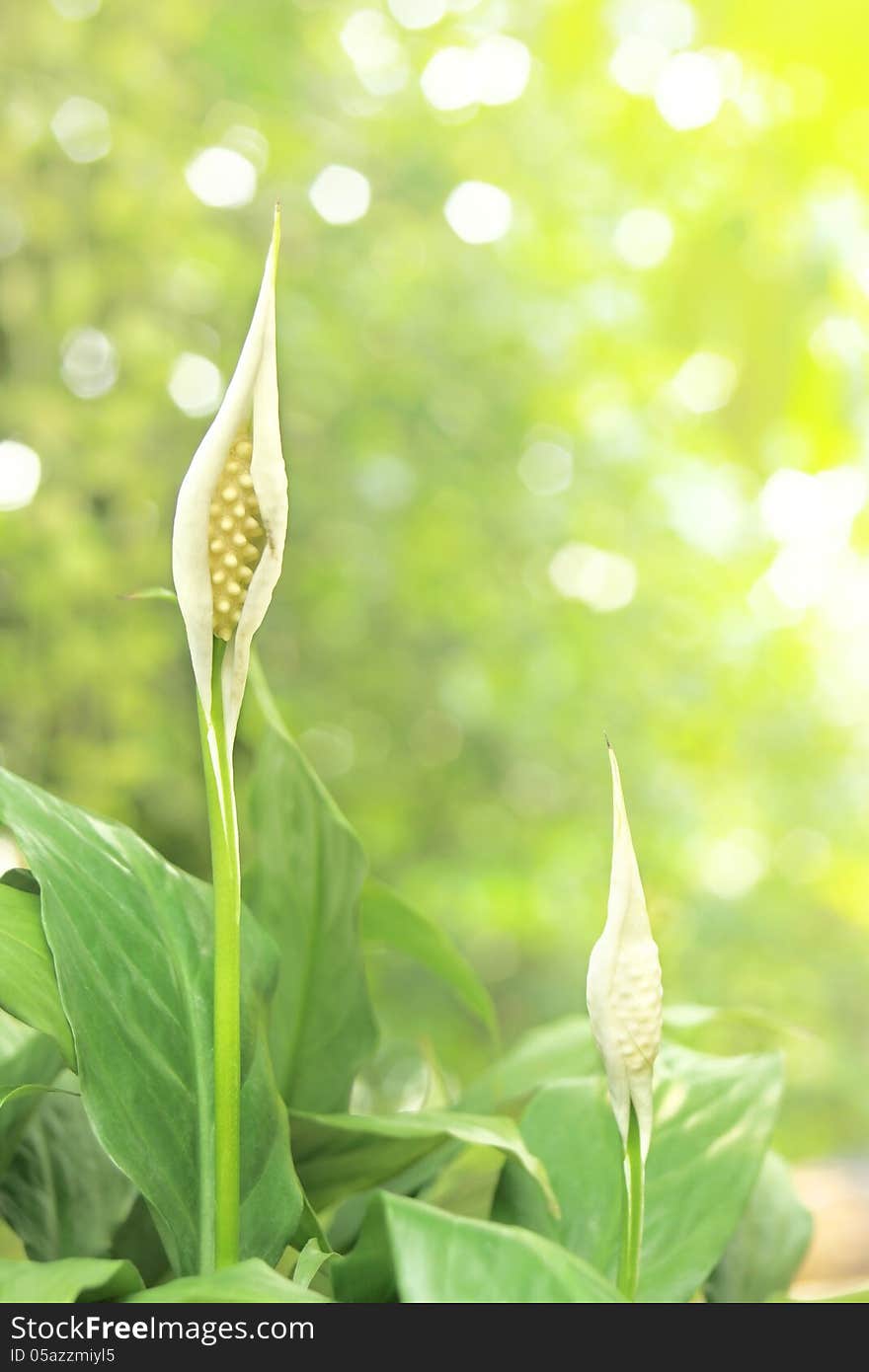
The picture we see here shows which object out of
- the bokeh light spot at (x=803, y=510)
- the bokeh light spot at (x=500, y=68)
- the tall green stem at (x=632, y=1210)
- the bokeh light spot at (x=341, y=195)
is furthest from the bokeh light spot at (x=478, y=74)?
the tall green stem at (x=632, y=1210)

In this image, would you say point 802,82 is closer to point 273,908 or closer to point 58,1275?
point 273,908

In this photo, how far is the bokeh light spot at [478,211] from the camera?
43.4 inches

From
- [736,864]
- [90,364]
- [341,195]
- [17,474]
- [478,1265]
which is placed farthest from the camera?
[736,864]

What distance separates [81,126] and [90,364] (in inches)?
7.2

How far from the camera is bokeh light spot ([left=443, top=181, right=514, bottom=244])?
110 cm

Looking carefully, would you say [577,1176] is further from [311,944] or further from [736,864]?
[736,864]

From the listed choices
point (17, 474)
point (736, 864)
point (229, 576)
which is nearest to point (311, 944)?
point (229, 576)

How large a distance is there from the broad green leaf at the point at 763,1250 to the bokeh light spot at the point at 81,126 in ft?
2.95

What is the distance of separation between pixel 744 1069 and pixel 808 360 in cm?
50

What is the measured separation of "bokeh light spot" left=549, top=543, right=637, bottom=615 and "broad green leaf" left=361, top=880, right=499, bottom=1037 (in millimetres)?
847

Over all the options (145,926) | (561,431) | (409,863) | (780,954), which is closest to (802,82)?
(561,431)

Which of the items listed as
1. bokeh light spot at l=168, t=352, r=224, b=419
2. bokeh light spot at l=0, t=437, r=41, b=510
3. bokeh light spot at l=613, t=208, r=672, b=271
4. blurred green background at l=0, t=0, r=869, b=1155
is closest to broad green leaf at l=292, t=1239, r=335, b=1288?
blurred green background at l=0, t=0, r=869, b=1155

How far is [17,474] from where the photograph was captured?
0.88m

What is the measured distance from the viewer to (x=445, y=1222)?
0.18 meters
